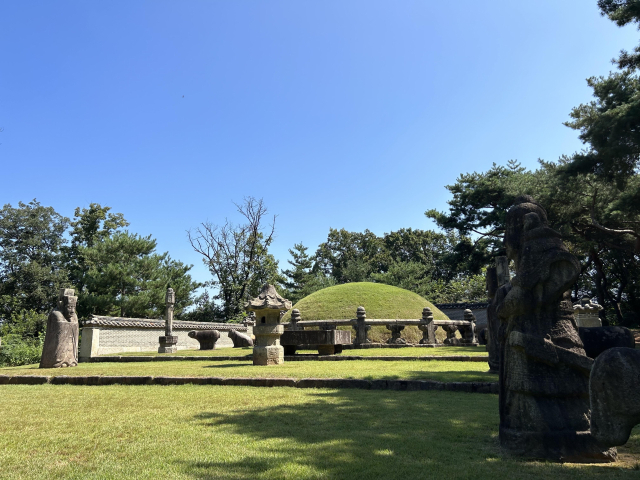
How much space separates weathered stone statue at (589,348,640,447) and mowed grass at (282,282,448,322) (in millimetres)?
20025

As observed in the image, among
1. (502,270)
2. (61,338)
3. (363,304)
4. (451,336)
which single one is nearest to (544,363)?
(502,270)

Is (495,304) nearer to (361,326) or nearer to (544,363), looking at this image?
(544,363)

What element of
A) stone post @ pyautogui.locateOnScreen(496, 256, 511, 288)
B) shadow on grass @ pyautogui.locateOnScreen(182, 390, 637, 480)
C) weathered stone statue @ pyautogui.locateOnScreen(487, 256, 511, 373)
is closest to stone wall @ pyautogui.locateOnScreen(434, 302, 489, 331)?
stone post @ pyautogui.locateOnScreen(496, 256, 511, 288)

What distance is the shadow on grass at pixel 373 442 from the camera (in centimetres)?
326

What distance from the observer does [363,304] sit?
23359 millimetres

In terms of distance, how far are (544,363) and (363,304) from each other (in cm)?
1973

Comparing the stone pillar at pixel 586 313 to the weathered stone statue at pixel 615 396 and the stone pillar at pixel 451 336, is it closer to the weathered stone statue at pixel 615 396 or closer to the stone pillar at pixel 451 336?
the stone pillar at pixel 451 336

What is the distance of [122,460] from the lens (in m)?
3.55

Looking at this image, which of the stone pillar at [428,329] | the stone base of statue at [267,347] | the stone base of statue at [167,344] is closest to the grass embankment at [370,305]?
the stone pillar at [428,329]

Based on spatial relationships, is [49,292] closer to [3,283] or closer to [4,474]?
[3,283]

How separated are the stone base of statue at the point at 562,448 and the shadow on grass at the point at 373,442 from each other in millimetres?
133

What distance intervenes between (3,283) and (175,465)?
122ft

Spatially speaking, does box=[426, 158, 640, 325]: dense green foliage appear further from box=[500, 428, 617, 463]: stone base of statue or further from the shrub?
the shrub

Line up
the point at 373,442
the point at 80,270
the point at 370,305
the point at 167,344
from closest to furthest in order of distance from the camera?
the point at 373,442, the point at 167,344, the point at 370,305, the point at 80,270
